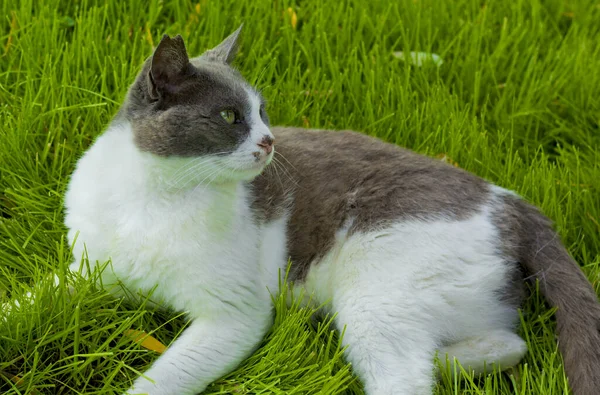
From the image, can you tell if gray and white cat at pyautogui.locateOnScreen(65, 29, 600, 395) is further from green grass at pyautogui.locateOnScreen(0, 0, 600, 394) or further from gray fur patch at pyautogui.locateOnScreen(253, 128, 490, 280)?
green grass at pyautogui.locateOnScreen(0, 0, 600, 394)

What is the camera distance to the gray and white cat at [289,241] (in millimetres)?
2611

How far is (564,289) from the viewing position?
2.88 metres

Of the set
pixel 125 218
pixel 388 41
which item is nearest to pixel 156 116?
pixel 125 218

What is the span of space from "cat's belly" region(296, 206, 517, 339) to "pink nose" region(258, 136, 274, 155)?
0.51 metres

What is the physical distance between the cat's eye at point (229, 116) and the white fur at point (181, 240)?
84mm

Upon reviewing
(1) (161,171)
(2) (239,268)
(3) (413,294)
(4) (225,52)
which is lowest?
(3) (413,294)

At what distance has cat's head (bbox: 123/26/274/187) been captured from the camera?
2.57m

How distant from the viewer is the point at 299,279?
116 inches

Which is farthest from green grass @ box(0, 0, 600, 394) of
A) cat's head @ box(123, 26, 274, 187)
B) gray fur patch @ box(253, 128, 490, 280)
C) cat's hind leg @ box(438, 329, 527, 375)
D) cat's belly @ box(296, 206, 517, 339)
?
cat's head @ box(123, 26, 274, 187)

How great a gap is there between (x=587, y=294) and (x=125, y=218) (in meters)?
1.70

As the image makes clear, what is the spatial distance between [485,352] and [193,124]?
52.6 inches

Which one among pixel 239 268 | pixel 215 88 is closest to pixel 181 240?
pixel 239 268

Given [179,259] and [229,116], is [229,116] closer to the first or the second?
[229,116]

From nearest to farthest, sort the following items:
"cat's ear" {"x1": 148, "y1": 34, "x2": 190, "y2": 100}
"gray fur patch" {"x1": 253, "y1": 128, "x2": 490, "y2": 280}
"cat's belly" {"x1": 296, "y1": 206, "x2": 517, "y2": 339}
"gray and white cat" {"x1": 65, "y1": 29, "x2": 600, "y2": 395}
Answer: "cat's ear" {"x1": 148, "y1": 34, "x2": 190, "y2": 100} < "gray and white cat" {"x1": 65, "y1": 29, "x2": 600, "y2": 395} < "cat's belly" {"x1": 296, "y1": 206, "x2": 517, "y2": 339} < "gray fur patch" {"x1": 253, "y1": 128, "x2": 490, "y2": 280}
